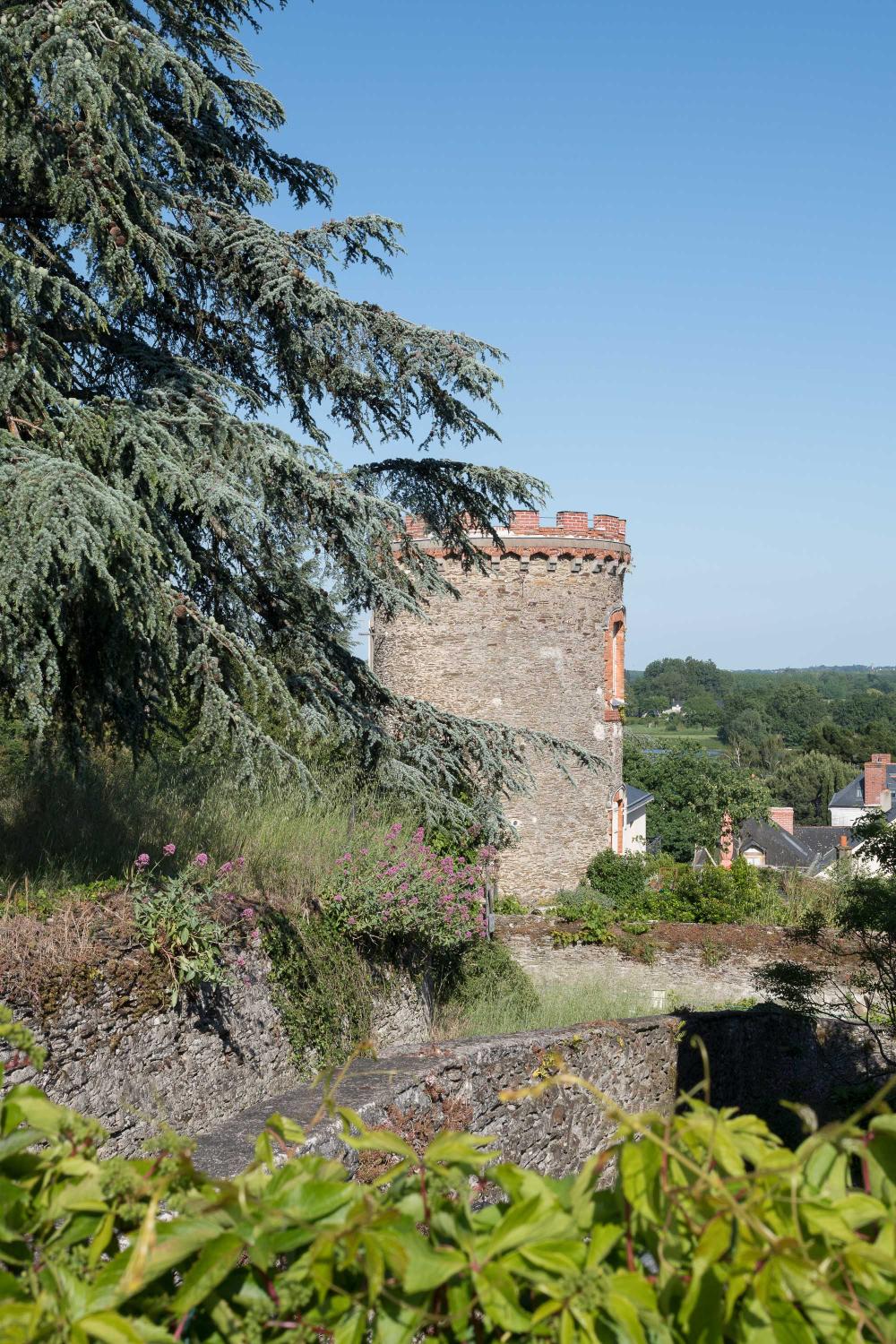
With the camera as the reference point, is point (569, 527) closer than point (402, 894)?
No

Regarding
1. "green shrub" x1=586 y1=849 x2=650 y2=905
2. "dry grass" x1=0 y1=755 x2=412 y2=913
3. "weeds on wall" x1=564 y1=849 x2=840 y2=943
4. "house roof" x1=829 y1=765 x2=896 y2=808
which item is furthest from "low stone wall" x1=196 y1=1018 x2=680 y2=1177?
"house roof" x1=829 y1=765 x2=896 y2=808

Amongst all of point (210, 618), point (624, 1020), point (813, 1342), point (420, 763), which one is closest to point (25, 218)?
point (210, 618)

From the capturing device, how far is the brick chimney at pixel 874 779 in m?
48.0

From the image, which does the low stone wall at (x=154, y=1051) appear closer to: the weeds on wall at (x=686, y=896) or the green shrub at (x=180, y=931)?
the green shrub at (x=180, y=931)

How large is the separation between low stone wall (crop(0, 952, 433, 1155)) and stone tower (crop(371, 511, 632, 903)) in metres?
16.1

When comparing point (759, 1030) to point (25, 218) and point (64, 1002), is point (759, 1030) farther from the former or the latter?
point (25, 218)

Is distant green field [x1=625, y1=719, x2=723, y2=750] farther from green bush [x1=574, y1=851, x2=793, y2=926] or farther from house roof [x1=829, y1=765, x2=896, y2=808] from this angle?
green bush [x1=574, y1=851, x2=793, y2=926]

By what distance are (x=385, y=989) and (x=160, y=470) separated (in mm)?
4875

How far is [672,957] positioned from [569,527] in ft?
33.8

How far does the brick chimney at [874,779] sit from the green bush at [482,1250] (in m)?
49.5

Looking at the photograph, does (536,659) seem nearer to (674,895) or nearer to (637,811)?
(674,895)

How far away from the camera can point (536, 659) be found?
2320 centimetres

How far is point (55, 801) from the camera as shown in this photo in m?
8.30

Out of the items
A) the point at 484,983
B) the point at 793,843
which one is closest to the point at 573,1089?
the point at 484,983
